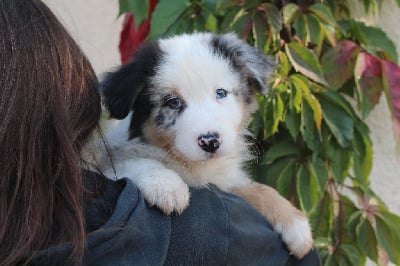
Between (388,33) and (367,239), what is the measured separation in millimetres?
1244

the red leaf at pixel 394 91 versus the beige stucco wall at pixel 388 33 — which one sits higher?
the red leaf at pixel 394 91

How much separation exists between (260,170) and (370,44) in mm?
747

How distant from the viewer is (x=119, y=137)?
257cm

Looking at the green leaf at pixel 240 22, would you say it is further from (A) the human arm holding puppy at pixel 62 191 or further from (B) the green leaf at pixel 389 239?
(A) the human arm holding puppy at pixel 62 191

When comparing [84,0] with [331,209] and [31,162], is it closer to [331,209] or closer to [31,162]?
[331,209]

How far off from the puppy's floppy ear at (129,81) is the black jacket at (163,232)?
0.51 meters

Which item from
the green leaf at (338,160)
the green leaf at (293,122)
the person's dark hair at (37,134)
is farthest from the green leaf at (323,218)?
the person's dark hair at (37,134)

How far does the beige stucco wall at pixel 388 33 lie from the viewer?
148 inches

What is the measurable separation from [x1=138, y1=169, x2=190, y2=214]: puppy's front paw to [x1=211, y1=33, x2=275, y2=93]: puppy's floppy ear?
63 cm

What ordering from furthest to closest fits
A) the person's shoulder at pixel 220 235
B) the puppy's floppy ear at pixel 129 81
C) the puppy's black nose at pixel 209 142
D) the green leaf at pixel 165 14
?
the green leaf at pixel 165 14 < the puppy's floppy ear at pixel 129 81 < the puppy's black nose at pixel 209 142 < the person's shoulder at pixel 220 235

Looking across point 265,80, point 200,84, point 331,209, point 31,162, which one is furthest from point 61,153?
point 331,209

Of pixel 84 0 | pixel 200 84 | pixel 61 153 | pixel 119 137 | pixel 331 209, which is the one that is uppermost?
pixel 61 153

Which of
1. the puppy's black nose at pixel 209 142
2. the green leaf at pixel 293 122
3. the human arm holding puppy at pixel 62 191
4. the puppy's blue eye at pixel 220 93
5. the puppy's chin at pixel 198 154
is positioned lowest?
the green leaf at pixel 293 122

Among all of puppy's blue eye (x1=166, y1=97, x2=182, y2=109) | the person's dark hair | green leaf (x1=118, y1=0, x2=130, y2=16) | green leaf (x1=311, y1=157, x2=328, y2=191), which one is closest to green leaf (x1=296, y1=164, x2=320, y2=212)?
green leaf (x1=311, y1=157, x2=328, y2=191)
